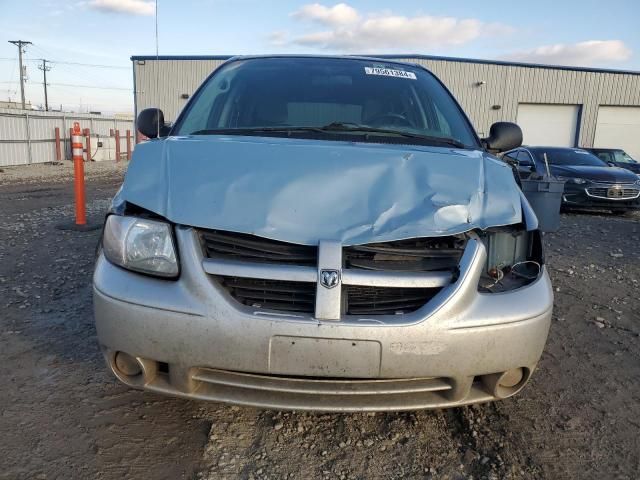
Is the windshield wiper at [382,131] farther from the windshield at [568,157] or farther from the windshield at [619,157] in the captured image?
the windshield at [619,157]

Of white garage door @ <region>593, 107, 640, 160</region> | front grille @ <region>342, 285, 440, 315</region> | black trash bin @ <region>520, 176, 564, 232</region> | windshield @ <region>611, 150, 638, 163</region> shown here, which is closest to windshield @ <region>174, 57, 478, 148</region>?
front grille @ <region>342, 285, 440, 315</region>

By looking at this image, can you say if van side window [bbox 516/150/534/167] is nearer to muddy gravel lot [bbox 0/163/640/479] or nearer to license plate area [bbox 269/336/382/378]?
muddy gravel lot [bbox 0/163/640/479]

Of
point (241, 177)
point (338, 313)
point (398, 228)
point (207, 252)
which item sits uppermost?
point (241, 177)

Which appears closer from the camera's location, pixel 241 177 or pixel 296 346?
pixel 296 346

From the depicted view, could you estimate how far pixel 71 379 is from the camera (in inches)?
99.2

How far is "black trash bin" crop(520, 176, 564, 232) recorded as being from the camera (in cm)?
580

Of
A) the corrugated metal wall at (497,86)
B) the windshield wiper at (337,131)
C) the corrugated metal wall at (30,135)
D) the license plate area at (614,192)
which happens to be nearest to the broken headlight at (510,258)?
the windshield wiper at (337,131)

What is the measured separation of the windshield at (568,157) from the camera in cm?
1027

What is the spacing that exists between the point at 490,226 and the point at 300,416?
1.19 meters

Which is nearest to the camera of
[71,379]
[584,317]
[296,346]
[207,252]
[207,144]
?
[296,346]

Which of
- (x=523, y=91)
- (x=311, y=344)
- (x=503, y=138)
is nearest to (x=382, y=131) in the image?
(x=503, y=138)

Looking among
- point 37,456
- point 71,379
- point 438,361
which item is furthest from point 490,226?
point 71,379

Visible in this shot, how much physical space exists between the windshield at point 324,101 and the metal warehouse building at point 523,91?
22.0 m

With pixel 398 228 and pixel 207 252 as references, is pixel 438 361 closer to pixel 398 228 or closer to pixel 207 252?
pixel 398 228
